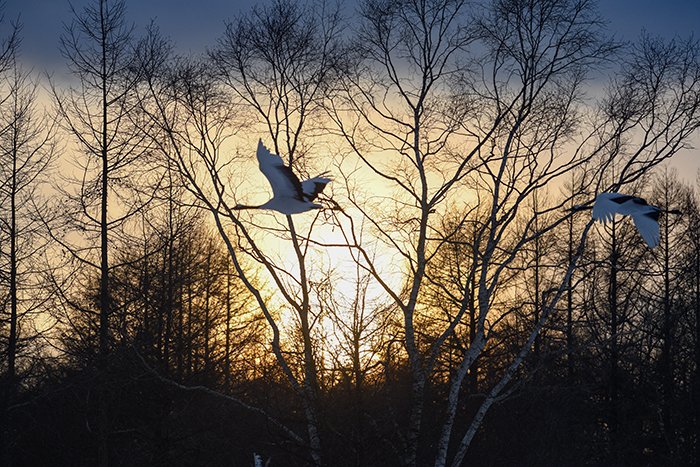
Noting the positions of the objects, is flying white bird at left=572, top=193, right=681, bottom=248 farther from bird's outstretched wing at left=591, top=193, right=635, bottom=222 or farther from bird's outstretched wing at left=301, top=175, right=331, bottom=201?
bird's outstretched wing at left=301, top=175, right=331, bottom=201

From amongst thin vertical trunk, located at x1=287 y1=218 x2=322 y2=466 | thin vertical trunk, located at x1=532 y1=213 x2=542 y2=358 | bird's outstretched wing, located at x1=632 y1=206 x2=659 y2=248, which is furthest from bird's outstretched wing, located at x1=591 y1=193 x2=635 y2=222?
thin vertical trunk, located at x1=532 y1=213 x2=542 y2=358

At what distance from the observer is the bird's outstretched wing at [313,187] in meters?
11.2

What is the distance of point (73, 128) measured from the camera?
717 inches

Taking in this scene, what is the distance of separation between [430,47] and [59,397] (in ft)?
35.8

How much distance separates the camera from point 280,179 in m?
11.2

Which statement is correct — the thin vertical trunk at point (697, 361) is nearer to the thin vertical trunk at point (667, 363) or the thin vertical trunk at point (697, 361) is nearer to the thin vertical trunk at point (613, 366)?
the thin vertical trunk at point (667, 363)

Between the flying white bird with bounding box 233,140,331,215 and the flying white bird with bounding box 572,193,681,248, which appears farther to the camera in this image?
the flying white bird with bounding box 572,193,681,248

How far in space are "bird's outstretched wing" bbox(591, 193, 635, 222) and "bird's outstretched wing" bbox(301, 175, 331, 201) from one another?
11.4ft

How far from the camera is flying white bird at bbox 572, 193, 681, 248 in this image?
12.0 m

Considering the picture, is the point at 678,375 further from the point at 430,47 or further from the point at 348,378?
the point at 348,378

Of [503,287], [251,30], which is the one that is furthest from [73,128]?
[503,287]

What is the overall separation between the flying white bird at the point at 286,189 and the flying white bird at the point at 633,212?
3576mm

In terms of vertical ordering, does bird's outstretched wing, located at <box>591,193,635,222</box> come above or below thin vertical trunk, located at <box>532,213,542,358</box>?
below

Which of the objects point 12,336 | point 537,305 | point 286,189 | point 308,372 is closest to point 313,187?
point 286,189
